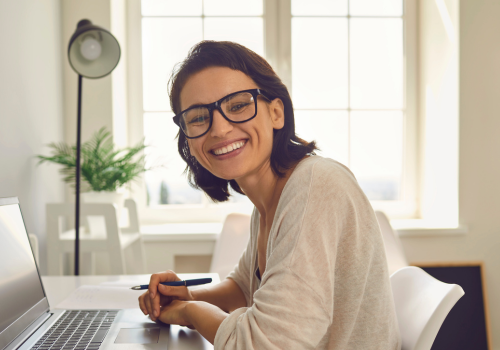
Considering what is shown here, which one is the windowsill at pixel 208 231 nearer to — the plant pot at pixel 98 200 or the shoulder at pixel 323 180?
the plant pot at pixel 98 200

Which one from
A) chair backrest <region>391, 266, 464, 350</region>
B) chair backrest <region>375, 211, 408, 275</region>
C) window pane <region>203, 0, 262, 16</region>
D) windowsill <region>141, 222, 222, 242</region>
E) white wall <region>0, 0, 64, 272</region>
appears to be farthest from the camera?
window pane <region>203, 0, 262, 16</region>

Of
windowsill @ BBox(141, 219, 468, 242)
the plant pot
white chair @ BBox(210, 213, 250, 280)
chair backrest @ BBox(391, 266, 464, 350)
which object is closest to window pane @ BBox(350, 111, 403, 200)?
windowsill @ BBox(141, 219, 468, 242)

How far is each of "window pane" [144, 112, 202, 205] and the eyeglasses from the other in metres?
1.90

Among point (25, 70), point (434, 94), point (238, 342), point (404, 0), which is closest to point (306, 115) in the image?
point (434, 94)

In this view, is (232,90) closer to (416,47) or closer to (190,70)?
(190,70)

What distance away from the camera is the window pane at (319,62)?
2.80 m

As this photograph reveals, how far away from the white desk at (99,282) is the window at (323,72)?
1.36 metres

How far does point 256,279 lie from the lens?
1.10 m

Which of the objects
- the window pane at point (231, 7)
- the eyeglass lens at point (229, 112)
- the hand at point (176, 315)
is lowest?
the hand at point (176, 315)

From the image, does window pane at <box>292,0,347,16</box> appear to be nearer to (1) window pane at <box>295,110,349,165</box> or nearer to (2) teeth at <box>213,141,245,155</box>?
(1) window pane at <box>295,110,349,165</box>

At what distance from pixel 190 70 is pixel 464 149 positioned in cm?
215

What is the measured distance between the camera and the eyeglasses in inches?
35.0

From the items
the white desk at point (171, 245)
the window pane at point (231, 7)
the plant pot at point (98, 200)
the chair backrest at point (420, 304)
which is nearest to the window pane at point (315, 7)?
the window pane at point (231, 7)

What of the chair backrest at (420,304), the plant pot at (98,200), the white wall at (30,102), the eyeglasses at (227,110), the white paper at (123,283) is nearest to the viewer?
the chair backrest at (420,304)
